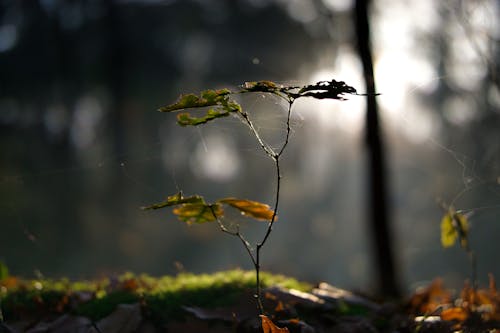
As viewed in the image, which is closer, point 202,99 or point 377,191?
point 202,99

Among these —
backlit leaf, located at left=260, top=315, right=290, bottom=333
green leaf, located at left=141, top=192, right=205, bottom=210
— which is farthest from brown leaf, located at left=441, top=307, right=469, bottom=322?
green leaf, located at left=141, top=192, right=205, bottom=210

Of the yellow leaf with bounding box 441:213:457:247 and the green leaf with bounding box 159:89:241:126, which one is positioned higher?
the green leaf with bounding box 159:89:241:126

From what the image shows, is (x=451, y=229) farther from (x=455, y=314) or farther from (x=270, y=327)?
(x=270, y=327)

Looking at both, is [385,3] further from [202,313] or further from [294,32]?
[294,32]

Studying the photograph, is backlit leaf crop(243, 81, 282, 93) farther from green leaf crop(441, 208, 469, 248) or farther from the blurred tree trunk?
the blurred tree trunk

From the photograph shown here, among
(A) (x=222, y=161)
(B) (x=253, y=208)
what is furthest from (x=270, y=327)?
(A) (x=222, y=161)

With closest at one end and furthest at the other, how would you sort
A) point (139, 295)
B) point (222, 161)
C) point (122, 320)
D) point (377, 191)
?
1. point (122, 320)
2. point (139, 295)
3. point (377, 191)
4. point (222, 161)

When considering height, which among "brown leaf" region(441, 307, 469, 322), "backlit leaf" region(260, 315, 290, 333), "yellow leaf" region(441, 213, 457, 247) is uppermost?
"yellow leaf" region(441, 213, 457, 247)
